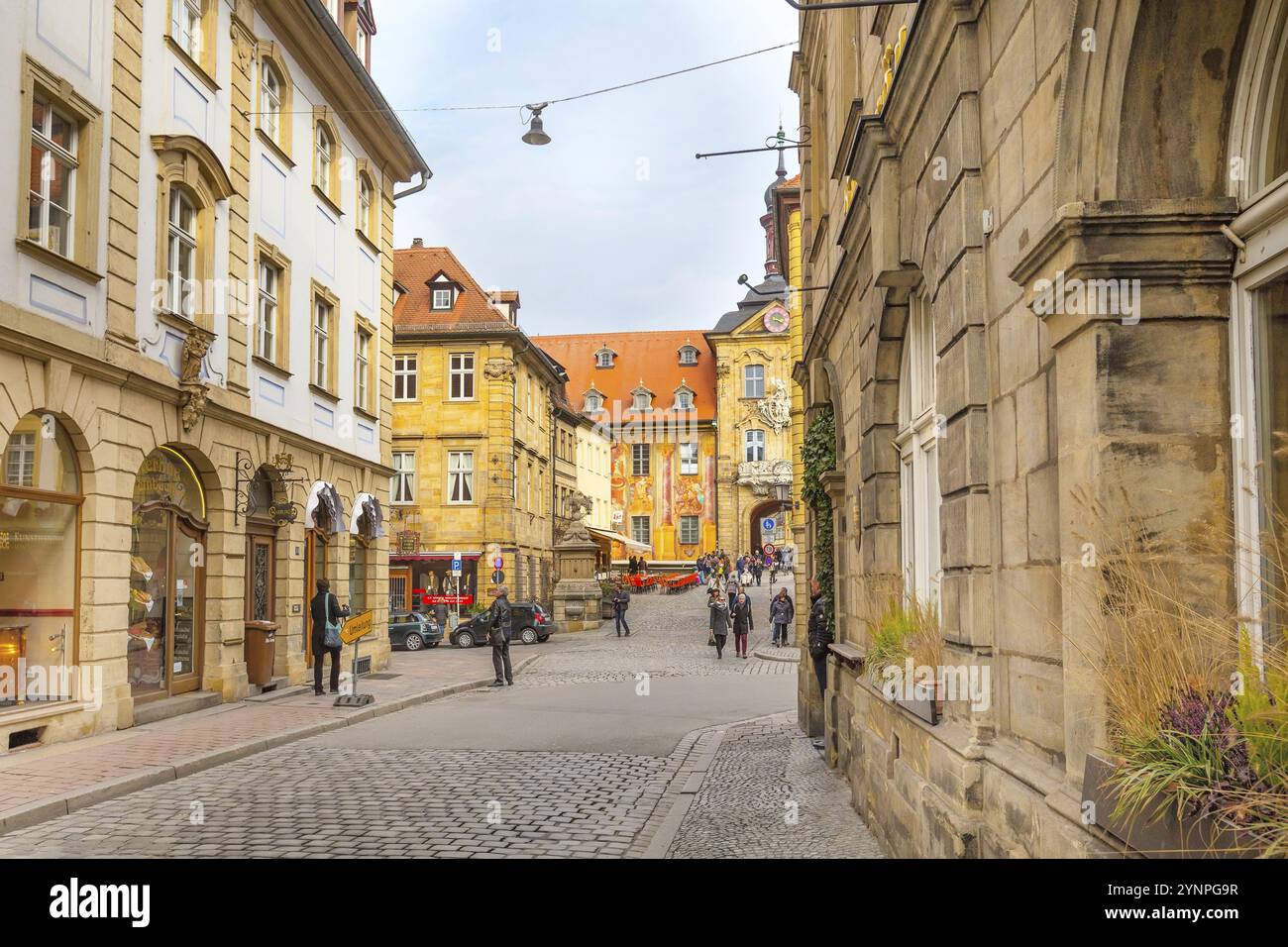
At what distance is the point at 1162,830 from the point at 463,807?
6990 millimetres

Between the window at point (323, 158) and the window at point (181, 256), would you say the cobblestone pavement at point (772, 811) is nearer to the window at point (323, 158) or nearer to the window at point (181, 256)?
the window at point (181, 256)

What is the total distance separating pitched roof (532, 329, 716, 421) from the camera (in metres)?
84.5

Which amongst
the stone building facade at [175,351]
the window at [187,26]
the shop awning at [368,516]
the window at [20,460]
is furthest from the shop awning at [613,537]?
the window at [20,460]

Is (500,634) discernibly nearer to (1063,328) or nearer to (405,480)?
(1063,328)

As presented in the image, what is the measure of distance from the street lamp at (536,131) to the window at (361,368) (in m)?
8.70

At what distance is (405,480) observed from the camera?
156 ft

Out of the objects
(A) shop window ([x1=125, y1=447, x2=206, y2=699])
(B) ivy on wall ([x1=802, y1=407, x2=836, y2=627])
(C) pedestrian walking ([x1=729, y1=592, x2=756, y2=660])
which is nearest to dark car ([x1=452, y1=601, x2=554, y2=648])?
(C) pedestrian walking ([x1=729, y1=592, x2=756, y2=660])

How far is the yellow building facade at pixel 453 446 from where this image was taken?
4650cm

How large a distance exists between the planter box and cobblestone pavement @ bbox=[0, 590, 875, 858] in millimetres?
4288

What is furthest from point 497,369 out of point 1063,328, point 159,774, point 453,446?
point 1063,328

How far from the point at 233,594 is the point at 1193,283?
1609 cm

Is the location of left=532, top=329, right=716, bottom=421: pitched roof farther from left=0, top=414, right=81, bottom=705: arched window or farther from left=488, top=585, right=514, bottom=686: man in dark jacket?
left=0, top=414, right=81, bottom=705: arched window
